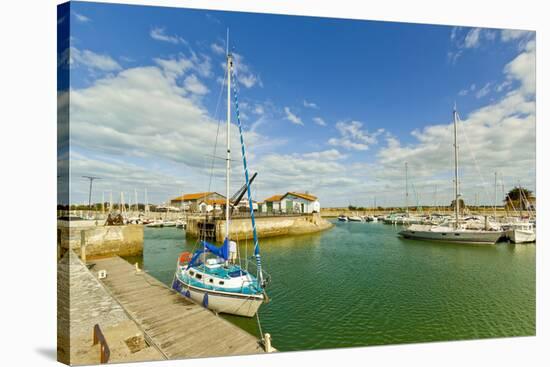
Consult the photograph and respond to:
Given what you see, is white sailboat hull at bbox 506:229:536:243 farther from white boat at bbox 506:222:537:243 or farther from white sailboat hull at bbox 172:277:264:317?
white sailboat hull at bbox 172:277:264:317

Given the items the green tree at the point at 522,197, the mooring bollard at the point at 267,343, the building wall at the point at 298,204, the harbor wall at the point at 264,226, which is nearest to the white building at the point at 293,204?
the building wall at the point at 298,204

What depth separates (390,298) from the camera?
26.6 ft

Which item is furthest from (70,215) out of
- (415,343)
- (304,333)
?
(415,343)

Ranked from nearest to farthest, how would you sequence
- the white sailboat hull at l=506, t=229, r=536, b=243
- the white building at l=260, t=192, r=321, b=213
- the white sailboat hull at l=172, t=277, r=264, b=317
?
the white sailboat hull at l=172, t=277, r=264, b=317 → the white sailboat hull at l=506, t=229, r=536, b=243 → the white building at l=260, t=192, r=321, b=213

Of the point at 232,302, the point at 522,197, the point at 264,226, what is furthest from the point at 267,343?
the point at 522,197

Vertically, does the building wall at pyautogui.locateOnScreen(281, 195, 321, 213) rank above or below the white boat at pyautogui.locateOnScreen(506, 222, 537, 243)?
above

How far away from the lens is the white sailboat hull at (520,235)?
A: 18.2m

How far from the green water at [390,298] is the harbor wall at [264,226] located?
563 cm

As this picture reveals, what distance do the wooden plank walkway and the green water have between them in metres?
1.08

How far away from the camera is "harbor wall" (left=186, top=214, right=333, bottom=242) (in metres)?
20.3

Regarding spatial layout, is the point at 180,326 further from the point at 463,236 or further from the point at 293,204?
the point at 293,204

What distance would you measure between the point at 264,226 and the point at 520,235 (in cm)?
1870

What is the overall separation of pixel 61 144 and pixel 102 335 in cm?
335

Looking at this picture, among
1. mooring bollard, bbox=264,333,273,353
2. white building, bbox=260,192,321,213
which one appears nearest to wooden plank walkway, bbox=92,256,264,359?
mooring bollard, bbox=264,333,273,353
